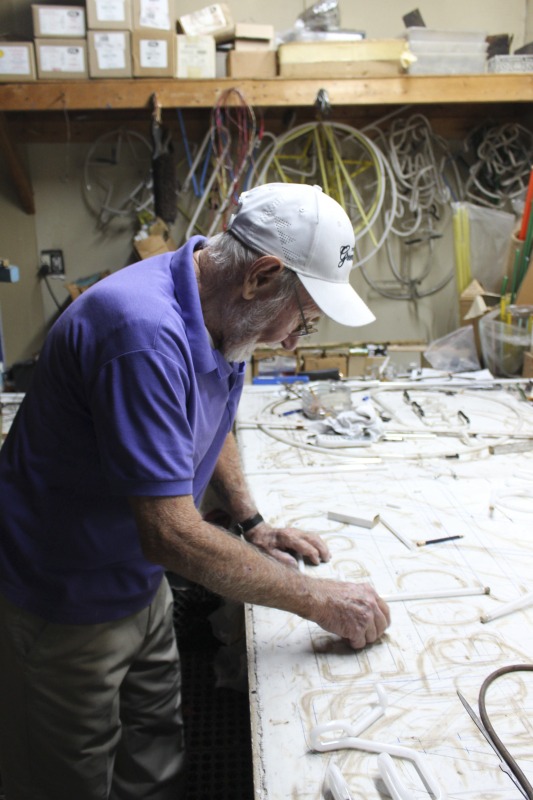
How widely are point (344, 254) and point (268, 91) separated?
7.24 feet

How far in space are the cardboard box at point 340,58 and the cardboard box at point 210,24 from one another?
281mm

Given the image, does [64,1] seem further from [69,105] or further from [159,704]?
[159,704]

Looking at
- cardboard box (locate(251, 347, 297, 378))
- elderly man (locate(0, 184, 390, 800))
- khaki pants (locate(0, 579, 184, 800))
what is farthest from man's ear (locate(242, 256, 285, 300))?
cardboard box (locate(251, 347, 297, 378))

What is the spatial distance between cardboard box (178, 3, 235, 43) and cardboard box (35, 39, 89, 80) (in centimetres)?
51

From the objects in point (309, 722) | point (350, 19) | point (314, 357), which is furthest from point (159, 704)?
point (350, 19)

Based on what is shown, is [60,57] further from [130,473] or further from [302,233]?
[130,473]

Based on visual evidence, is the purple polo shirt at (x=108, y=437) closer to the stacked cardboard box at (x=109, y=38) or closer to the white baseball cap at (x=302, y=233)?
the white baseball cap at (x=302, y=233)

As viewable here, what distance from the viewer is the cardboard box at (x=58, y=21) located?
264cm

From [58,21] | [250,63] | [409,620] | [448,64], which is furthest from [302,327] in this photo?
[448,64]

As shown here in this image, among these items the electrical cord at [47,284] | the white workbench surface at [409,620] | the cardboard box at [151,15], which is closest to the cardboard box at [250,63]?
the cardboard box at [151,15]

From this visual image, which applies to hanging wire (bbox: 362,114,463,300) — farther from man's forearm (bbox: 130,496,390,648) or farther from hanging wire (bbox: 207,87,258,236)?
man's forearm (bbox: 130,496,390,648)

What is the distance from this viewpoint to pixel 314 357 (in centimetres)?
293

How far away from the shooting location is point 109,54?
8.95ft

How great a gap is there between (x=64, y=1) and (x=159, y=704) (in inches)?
117
